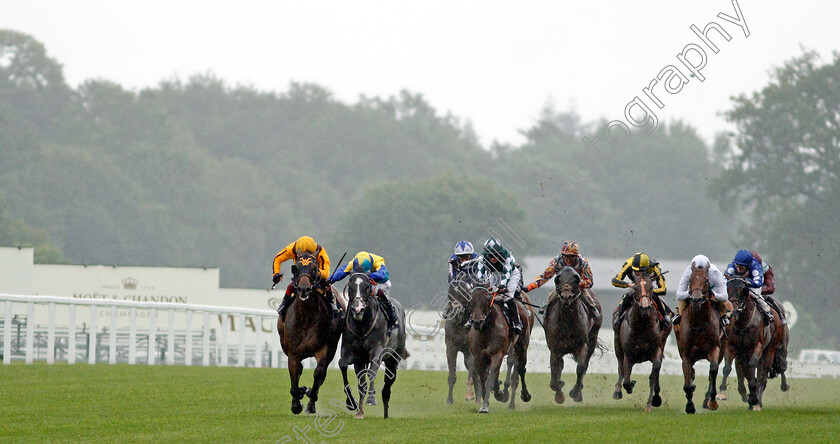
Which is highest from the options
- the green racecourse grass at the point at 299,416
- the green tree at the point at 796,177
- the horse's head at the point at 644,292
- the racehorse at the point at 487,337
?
the green tree at the point at 796,177

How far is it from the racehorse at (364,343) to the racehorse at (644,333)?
2.98m

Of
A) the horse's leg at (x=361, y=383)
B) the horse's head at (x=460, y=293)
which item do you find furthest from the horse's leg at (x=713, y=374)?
the horse's leg at (x=361, y=383)

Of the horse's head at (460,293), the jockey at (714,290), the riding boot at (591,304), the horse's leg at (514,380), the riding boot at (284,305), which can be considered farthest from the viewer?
the riding boot at (591,304)

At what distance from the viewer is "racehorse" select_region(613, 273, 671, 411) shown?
13.8 m

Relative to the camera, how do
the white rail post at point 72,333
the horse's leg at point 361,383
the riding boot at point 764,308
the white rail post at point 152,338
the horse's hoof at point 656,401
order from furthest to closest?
1. the white rail post at point 152,338
2. the white rail post at point 72,333
3. the riding boot at point 764,308
4. the horse's hoof at point 656,401
5. the horse's leg at point 361,383

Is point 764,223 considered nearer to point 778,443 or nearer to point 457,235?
point 457,235

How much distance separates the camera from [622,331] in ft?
48.2

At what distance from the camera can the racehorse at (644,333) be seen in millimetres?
13836

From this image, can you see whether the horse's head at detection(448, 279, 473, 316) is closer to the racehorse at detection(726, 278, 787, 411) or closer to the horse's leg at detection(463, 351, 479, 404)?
the horse's leg at detection(463, 351, 479, 404)

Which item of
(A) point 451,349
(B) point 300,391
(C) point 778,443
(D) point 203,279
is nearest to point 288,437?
(B) point 300,391

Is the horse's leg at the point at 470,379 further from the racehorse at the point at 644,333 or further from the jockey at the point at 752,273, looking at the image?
the jockey at the point at 752,273

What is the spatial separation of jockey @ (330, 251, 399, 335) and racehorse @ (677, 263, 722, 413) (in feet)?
10.6

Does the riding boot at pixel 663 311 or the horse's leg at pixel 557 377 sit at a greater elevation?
the riding boot at pixel 663 311

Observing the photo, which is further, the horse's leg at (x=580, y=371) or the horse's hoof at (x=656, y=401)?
the horse's leg at (x=580, y=371)
